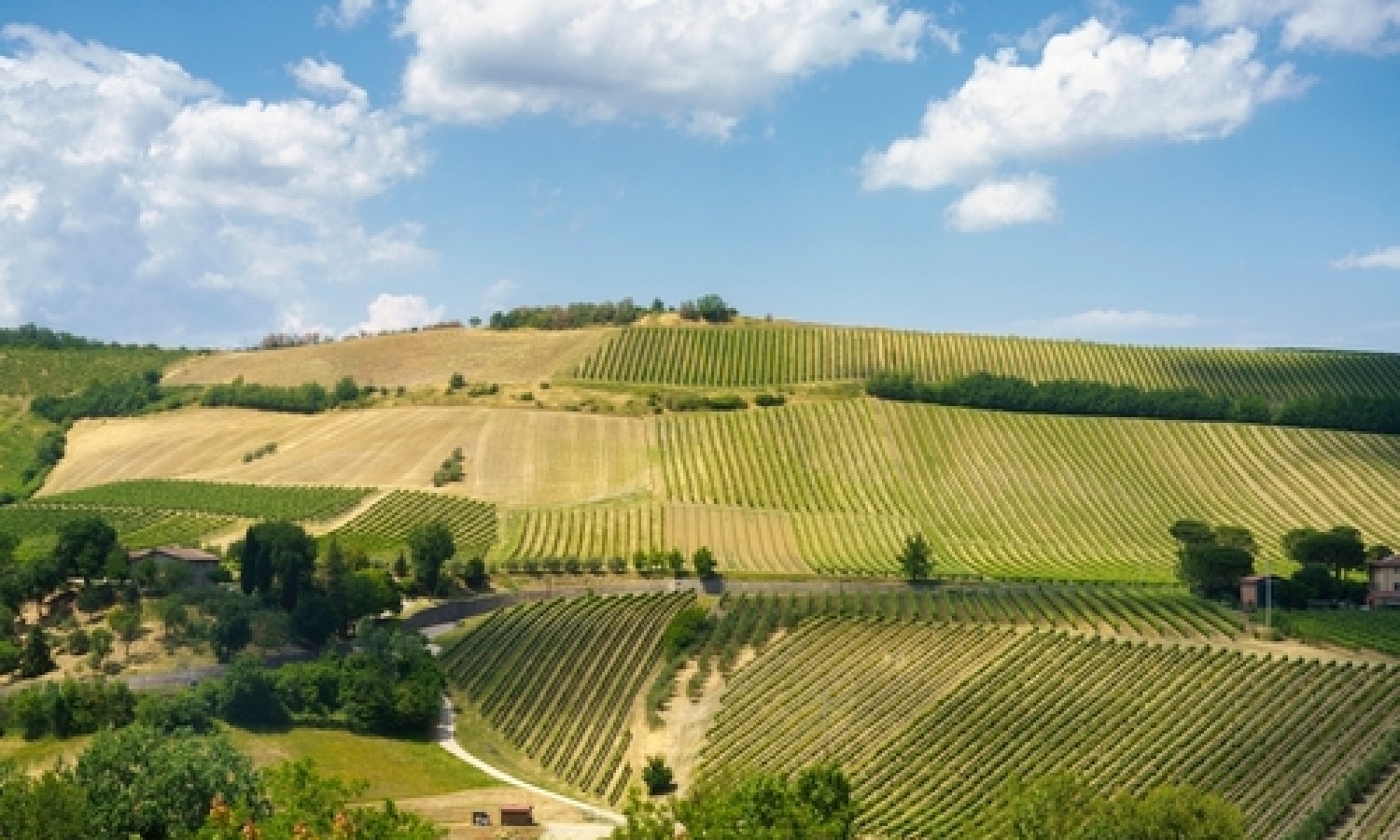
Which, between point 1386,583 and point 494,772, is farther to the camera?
point 1386,583

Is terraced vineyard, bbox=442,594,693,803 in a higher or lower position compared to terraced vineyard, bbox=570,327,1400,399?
lower

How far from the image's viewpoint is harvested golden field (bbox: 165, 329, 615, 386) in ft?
585

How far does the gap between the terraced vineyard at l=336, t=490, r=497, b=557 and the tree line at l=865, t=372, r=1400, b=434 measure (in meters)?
56.4

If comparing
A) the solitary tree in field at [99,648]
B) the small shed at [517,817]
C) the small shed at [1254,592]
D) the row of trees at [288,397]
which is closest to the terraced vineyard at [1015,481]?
the small shed at [1254,592]

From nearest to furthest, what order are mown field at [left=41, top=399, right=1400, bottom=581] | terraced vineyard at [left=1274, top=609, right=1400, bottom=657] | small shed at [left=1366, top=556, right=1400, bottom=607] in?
terraced vineyard at [left=1274, top=609, right=1400, bottom=657] → small shed at [left=1366, top=556, right=1400, bottom=607] → mown field at [left=41, top=399, right=1400, bottom=581]

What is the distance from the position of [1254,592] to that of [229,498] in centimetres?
8158

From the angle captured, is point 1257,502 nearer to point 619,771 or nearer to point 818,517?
point 818,517

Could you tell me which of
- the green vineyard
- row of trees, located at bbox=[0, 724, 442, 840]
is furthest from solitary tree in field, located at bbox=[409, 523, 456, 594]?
Answer: row of trees, located at bbox=[0, 724, 442, 840]

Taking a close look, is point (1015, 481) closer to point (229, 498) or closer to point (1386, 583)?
point (1386, 583)

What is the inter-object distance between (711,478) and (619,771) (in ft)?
213

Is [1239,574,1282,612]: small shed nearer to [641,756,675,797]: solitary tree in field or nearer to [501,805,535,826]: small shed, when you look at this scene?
[641,756,675,797]: solitary tree in field

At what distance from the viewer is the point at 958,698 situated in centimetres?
7744

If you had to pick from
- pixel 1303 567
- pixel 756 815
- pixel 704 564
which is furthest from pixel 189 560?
pixel 1303 567

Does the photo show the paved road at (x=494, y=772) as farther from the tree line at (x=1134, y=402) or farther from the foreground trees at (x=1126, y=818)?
the tree line at (x=1134, y=402)
